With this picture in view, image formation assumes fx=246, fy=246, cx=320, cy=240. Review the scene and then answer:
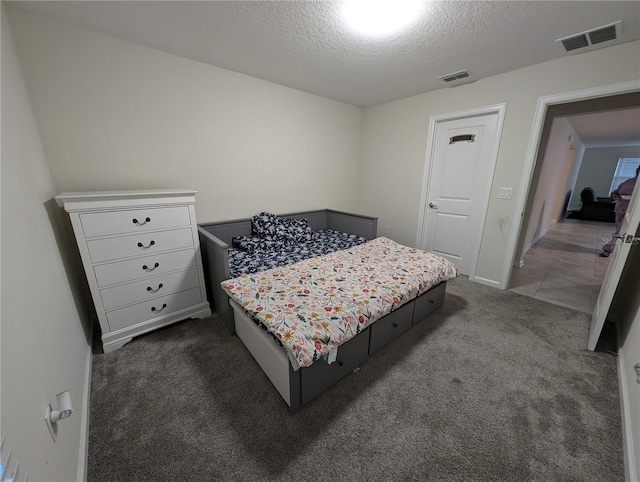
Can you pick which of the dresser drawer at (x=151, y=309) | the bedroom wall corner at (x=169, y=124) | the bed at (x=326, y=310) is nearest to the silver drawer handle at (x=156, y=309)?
the dresser drawer at (x=151, y=309)

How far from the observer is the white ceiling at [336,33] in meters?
1.55

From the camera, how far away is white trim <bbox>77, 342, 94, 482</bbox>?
3.58 feet

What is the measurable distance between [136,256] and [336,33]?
2241mm

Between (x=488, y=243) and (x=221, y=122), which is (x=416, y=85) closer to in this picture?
(x=488, y=243)

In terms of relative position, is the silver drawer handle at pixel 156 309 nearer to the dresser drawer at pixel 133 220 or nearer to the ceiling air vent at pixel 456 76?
the dresser drawer at pixel 133 220

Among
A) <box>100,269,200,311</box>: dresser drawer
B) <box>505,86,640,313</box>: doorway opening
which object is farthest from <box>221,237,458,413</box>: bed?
<box>505,86,640,313</box>: doorway opening

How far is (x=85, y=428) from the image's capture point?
1271 mm

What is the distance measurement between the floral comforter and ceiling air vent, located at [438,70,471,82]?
1.88 m

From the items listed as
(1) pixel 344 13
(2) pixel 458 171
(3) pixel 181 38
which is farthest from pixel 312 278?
(2) pixel 458 171

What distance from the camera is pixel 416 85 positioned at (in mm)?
2855

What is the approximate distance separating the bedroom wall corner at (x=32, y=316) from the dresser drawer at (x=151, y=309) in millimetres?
198

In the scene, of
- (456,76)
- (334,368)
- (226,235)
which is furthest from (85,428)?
(456,76)

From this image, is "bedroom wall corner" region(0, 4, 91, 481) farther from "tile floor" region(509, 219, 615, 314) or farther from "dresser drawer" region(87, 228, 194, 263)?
"tile floor" region(509, 219, 615, 314)

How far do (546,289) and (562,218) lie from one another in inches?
253
